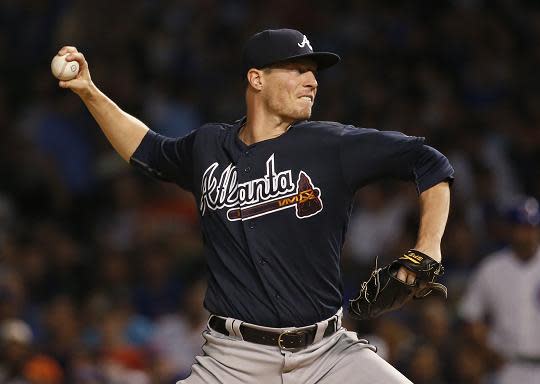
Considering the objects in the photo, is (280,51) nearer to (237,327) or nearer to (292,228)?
(292,228)

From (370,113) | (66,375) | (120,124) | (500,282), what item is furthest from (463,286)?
(120,124)

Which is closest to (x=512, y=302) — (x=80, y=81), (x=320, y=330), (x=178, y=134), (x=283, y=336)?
(x=320, y=330)

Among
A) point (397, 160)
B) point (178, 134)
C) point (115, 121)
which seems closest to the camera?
point (397, 160)

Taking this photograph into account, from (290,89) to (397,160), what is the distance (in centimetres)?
59

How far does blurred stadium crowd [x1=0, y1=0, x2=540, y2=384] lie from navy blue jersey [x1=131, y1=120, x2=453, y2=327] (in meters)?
2.98

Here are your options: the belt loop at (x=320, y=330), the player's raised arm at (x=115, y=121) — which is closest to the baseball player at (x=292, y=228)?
the belt loop at (x=320, y=330)

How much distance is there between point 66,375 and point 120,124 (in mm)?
3453

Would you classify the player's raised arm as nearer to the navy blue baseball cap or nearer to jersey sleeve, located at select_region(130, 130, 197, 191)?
jersey sleeve, located at select_region(130, 130, 197, 191)

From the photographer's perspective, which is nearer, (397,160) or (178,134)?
(397,160)

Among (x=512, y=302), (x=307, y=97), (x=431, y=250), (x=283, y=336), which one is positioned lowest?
(x=512, y=302)

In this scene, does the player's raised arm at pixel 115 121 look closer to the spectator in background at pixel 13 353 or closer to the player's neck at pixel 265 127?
the player's neck at pixel 265 127

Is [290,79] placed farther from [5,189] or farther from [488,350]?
[5,189]

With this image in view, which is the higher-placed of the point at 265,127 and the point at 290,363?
the point at 265,127

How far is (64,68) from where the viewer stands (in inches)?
195
